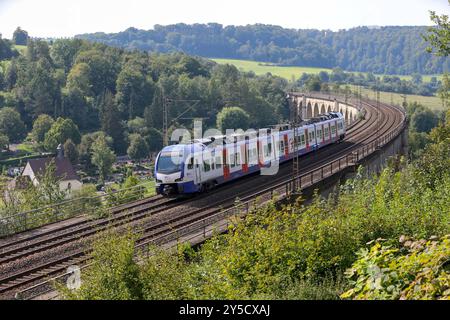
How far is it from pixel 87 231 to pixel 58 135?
289 feet

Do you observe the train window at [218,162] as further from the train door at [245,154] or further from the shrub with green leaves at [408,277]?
the shrub with green leaves at [408,277]

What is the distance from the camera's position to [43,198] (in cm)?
4191

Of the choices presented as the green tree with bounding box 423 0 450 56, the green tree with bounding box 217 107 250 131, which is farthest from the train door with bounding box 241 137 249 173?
the green tree with bounding box 217 107 250 131

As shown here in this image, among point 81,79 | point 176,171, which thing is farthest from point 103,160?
point 176,171

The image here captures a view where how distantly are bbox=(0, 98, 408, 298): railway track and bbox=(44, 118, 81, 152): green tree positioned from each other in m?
77.5

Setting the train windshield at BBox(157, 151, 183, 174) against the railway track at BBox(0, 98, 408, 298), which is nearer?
the railway track at BBox(0, 98, 408, 298)

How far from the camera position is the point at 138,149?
110000 mm

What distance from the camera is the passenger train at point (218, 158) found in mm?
29484

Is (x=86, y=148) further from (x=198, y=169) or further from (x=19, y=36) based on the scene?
(x=19, y=36)

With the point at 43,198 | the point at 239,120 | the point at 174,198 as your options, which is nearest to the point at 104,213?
the point at 174,198

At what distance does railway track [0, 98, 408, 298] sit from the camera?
19.4 metres

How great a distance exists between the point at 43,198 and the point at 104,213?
1625 cm

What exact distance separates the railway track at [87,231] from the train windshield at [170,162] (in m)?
1.42

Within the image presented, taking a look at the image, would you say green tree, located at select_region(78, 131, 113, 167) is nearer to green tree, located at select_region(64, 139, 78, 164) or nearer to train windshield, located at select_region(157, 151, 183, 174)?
green tree, located at select_region(64, 139, 78, 164)
